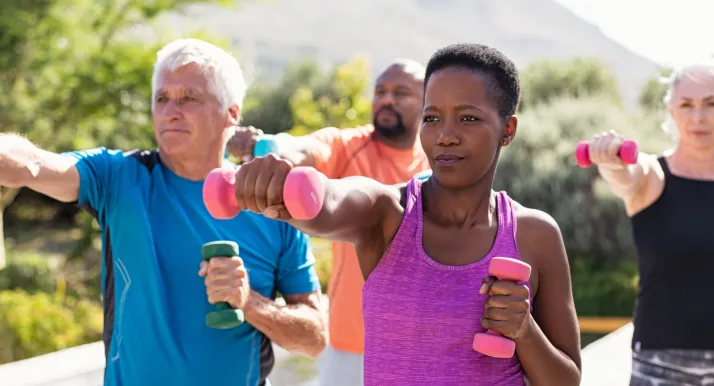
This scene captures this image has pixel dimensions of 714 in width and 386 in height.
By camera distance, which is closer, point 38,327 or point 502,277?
point 502,277

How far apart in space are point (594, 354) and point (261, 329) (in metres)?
4.20

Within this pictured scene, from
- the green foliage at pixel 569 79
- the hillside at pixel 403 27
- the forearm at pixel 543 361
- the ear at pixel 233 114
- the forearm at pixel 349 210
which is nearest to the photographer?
the forearm at pixel 349 210

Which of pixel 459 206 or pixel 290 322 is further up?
pixel 459 206

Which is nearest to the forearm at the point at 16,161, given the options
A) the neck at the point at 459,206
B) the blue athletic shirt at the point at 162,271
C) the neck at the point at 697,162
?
the blue athletic shirt at the point at 162,271

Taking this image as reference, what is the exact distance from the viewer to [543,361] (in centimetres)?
187

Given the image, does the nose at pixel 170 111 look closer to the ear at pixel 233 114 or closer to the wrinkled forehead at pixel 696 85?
the ear at pixel 233 114

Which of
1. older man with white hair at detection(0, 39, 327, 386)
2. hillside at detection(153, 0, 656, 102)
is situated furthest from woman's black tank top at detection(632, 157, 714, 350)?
hillside at detection(153, 0, 656, 102)

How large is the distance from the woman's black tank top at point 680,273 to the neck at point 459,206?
1.46 m

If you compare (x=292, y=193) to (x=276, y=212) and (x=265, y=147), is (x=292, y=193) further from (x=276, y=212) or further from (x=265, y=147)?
(x=265, y=147)

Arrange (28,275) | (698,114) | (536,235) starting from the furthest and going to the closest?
1. (28,275)
2. (698,114)
3. (536,235)

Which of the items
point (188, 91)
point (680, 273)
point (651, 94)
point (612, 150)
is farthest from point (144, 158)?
point (651, 94)

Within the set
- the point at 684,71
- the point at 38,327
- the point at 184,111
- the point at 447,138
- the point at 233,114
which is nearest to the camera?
the point at 447,138

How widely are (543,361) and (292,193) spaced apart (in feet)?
2.58

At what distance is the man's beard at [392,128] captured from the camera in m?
3.62
